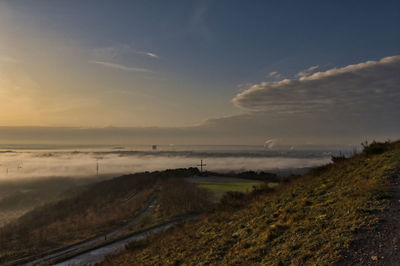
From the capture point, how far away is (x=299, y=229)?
9.54 m

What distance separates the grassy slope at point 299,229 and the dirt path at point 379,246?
25cm

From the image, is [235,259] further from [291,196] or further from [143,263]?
[291,196]

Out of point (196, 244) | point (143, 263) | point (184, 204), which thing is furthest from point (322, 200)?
point (184, 204)

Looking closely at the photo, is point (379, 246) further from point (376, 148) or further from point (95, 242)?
point (95, 242)

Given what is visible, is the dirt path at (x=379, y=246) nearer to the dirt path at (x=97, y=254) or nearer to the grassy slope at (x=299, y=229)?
the grassy slope at (x=299, y=229)

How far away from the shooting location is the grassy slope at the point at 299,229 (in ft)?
25.8

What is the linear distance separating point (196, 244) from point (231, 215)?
468cm

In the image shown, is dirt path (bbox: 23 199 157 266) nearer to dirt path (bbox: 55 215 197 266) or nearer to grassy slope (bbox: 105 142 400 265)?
dirt path (bbox: 55 215 197 266)

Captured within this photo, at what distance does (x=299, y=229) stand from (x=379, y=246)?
299 centimetres

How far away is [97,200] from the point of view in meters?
71.8

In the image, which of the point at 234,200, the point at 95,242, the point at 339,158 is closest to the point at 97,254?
the point at 95,242

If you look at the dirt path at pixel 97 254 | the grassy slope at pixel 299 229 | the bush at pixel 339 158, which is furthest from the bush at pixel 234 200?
the bush at pixel 339 158

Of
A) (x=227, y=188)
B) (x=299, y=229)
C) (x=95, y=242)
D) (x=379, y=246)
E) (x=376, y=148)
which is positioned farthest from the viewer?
(x=227, y=188)

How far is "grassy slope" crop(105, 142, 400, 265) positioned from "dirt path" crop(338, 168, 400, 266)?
25 centimetres
